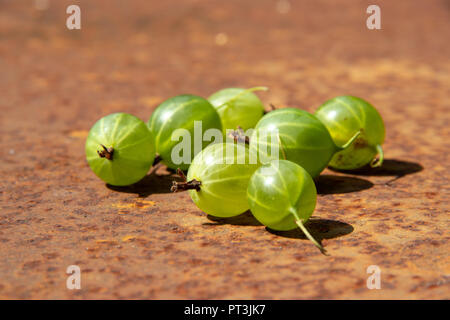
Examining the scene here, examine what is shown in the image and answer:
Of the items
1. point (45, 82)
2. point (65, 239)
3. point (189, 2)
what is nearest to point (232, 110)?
point (65, 239)

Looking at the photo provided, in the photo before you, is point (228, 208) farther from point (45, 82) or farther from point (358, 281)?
point (45, 82)

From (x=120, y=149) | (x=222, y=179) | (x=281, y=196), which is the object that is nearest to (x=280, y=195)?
(x=281, y=196)

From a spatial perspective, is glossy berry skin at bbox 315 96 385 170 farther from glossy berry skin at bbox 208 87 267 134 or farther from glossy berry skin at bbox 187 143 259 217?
glossy berry skin at bbox 187 143 259 217

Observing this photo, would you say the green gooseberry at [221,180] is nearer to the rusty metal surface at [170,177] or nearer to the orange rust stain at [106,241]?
the rusty metal surface at [170,177]

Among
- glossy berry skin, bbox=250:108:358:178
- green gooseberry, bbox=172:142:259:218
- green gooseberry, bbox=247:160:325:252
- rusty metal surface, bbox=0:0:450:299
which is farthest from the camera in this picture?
glossy berry skin, bbox=250:108:358:178

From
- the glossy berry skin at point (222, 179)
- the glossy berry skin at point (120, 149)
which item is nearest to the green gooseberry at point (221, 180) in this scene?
the glossy berry skin at point (222, 179)

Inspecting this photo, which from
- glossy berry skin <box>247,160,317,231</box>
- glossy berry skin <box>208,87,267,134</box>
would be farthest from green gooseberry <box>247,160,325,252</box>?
glossy berry skin <box>208,87,267,134</box>
